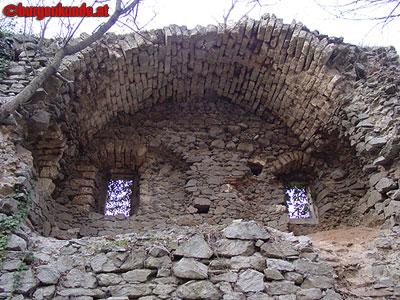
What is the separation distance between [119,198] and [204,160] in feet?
5.02

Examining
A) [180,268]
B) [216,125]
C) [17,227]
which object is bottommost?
[180,268]

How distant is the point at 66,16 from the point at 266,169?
3.88 metres

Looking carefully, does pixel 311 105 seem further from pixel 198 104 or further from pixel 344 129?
pixel 198 104

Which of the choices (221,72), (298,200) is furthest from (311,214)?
(221,72)

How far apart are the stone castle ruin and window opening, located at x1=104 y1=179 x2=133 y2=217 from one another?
0.07m

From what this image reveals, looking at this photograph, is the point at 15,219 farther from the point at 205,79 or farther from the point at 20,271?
the point at 205,79

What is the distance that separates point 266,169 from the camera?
680 cm

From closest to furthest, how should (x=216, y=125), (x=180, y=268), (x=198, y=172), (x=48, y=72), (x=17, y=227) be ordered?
1. (x=180, y=268)
2. (x=17, y=227)
3. (x=48, y=72)
4. (x=198, y=172)
5. (x=216, y=125)

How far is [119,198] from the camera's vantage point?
21.7ft

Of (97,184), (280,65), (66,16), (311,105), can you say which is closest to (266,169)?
(311,105)

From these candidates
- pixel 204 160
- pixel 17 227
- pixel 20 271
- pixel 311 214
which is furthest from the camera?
pixel 204 160

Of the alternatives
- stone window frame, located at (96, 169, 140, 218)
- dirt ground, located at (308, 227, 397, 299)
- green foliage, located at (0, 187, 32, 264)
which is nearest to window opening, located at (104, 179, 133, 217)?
stone window frame, located at (96, 169, 140, 218)

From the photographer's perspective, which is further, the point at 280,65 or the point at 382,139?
the point at 280,65

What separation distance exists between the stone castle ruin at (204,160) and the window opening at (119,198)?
0.24ft
